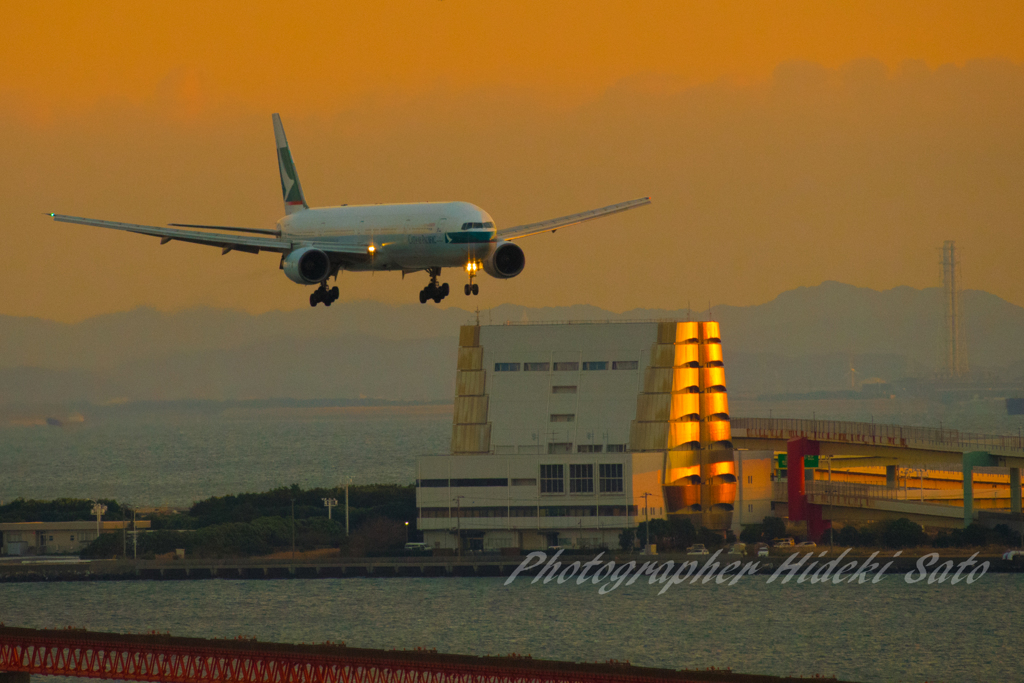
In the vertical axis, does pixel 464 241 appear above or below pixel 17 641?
above

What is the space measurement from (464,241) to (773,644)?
116 m

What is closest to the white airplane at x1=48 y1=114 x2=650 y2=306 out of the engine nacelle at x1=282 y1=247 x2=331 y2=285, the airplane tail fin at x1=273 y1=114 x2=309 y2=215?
the engine nacelle at x1=282 y1=247 x2=331 y2=285

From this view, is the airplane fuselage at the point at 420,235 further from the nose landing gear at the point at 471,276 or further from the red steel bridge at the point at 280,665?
the red steel bridge at the point at 280,665

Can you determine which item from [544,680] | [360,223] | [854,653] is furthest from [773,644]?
[360,223]

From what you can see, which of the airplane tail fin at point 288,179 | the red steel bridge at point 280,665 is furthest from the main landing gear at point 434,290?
the red steel bridge at point 280,665

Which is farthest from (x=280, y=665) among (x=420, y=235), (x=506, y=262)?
(x=506, y=262)

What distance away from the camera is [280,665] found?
140 meters

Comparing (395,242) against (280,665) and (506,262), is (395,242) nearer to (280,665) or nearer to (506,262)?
(506,262)

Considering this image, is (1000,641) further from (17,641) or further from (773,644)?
(17,641)

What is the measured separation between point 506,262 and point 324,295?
11564 mm

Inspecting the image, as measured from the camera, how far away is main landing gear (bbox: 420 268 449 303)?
96312 millimetres

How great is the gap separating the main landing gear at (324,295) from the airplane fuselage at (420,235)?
251 centimetres

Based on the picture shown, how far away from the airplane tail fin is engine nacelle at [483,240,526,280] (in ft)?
108

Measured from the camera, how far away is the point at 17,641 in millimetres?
148375
